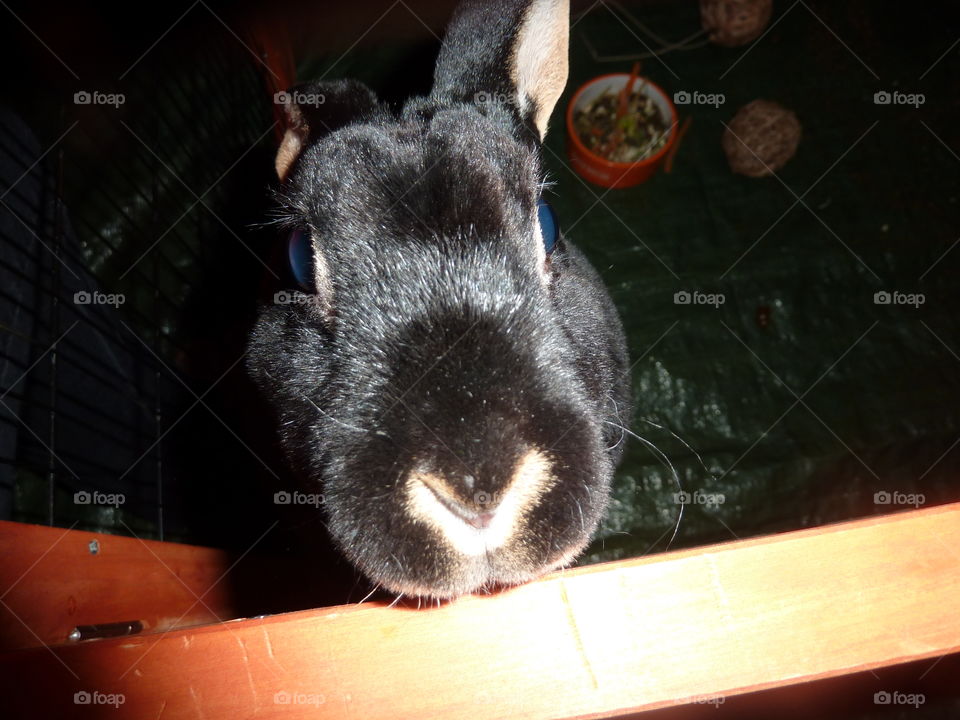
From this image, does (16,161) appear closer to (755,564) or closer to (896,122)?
(755,564)

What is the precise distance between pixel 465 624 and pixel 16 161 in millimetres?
2177

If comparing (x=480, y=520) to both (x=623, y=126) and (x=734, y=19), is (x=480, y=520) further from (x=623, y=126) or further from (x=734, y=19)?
(x=734, y=19)

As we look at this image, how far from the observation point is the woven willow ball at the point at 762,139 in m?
2.70

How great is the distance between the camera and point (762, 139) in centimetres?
270

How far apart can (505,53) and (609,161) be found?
1.32 m

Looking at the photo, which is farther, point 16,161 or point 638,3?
point 638,3

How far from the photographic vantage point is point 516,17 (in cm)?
137

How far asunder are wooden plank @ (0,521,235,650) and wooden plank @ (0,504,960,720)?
25 centimetres

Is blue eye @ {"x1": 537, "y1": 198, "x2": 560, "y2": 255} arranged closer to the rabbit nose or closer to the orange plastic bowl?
the rabbit nose

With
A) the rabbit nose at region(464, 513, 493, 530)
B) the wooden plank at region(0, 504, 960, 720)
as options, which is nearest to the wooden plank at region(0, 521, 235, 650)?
the wooden plank at region(0, 504, 960, 720)

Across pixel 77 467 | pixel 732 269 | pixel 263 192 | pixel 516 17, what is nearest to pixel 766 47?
pixel 732 269

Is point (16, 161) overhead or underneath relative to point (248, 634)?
overhead

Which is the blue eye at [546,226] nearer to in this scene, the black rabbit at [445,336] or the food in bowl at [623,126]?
the black rabbit at [445,336]

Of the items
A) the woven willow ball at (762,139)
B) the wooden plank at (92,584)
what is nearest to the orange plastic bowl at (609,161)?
the woven willow ball at (762,139)
